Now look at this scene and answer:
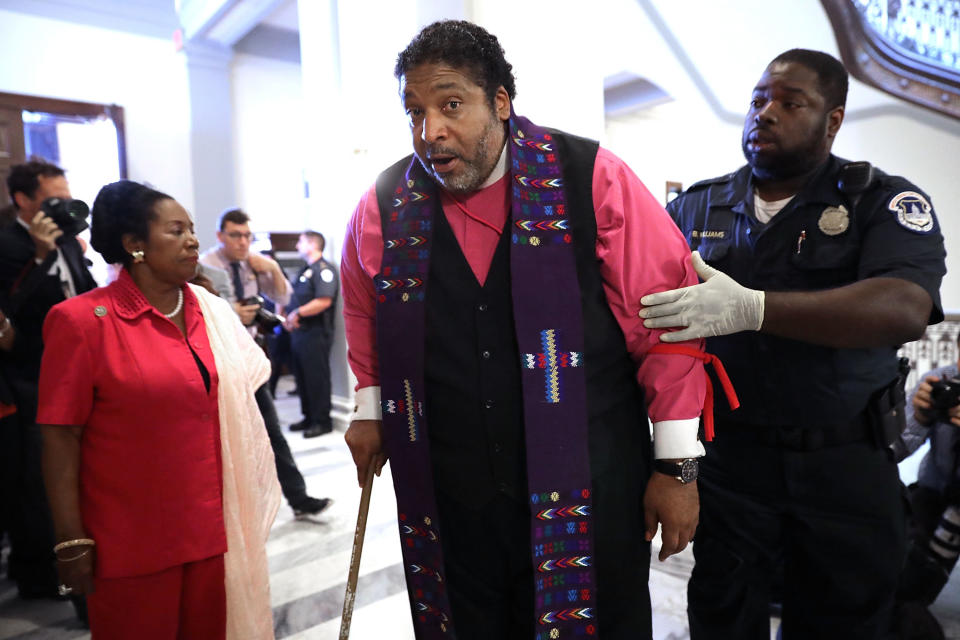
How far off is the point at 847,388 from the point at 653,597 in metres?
1.45

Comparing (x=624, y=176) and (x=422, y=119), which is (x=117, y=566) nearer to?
(x=422, y=119)

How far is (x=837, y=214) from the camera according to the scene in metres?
1.52

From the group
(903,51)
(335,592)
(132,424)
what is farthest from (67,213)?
(903,51)

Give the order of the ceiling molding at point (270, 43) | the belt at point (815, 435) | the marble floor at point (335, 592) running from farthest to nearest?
the ceiling molding at point (270, 43) < the marble floor at point (335, 592) < the belt at point (815, 435)

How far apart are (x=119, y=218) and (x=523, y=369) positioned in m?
1.31

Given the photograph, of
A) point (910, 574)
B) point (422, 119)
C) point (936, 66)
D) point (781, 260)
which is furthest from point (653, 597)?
point (936, 66)

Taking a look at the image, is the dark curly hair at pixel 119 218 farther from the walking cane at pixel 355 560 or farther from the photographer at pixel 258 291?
the photographer at pixel 258 291

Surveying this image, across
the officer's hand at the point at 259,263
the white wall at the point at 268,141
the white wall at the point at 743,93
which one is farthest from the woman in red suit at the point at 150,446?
the white wall at the point at 268,141

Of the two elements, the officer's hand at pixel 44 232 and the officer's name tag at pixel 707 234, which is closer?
the officer's name tag at pixel 707 234

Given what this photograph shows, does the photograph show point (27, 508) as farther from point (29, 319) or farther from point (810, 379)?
point (810, 379)

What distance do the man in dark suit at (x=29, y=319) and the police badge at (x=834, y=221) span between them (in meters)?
2.78

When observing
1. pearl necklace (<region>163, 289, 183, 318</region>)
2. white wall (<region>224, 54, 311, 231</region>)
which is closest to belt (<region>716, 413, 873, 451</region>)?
pearl necklace (<region>163, 289, 183, 318</region>)

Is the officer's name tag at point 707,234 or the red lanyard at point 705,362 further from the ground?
the officer's name tag at point 707,234

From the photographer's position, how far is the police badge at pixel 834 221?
4.92 feet
